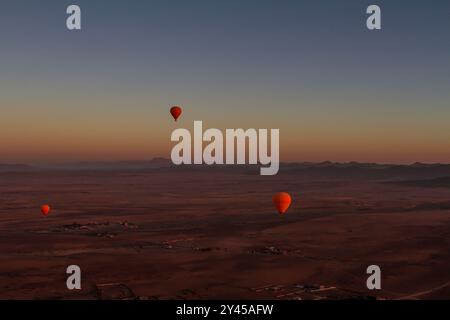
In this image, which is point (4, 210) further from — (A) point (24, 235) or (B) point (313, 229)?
(B) point (313, 229)

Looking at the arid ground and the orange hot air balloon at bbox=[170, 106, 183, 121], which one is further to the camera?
the orange hot air balloon at bbox=[170, 106, 183, 121]

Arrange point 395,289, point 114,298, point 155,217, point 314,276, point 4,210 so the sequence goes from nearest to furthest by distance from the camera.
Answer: point 114,298 → point 395,289 → point 314,276 → point 155,217 → point 4,210

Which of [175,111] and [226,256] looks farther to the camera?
[175,111]

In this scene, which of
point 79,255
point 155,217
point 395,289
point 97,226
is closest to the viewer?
point 395,289

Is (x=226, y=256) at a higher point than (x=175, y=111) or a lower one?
lower

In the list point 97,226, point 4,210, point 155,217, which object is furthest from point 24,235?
point 4,210

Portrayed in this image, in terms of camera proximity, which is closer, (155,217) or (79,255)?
(79,255)

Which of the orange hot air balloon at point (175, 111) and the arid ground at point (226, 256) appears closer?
the arid ground at point (226, 256)

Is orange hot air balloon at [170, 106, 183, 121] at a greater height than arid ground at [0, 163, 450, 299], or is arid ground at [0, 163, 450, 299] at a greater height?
orange hot air balloon at [170, 106, 183, 121]

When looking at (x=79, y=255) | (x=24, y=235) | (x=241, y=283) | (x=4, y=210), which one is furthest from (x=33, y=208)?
(x=241, y=283)

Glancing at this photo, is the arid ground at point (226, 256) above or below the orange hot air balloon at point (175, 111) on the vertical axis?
below
